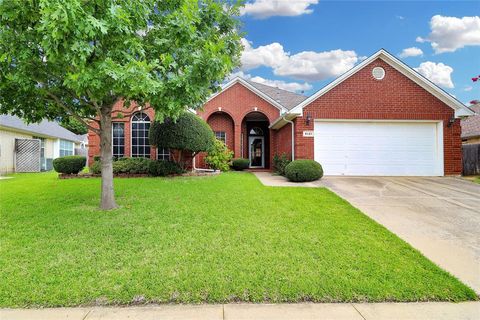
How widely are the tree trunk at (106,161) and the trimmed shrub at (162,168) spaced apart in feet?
21.0

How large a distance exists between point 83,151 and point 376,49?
3554cm

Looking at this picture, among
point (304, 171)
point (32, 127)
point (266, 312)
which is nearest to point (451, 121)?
point (304, 171)

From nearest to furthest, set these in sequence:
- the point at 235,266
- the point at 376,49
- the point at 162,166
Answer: the point at 235,266 < the point at 376,49 < the point at 162,166

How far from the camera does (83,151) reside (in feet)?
117

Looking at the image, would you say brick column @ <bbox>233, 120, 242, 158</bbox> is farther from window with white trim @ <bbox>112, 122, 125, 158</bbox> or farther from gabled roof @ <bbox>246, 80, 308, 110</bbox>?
window with white trim @ <bbox>112, 122, 125, 158</bbox>

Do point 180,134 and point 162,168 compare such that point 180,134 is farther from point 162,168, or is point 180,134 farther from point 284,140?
point 284,140

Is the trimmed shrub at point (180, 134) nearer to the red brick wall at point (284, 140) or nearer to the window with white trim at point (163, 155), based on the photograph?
the window with white trim at point (163, 155)

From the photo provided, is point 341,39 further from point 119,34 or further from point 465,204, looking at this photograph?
point 119,34

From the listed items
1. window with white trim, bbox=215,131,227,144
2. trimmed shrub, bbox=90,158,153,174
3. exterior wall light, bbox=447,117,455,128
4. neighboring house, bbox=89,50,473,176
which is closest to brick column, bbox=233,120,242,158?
window with white trim, bbox=215,131,227,144

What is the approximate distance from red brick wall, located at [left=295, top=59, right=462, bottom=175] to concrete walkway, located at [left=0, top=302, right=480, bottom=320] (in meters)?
9.81

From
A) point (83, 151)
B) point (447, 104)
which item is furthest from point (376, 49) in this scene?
point (83, 151)

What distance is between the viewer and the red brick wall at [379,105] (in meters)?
12.7

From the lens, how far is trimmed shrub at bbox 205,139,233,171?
16.5 m

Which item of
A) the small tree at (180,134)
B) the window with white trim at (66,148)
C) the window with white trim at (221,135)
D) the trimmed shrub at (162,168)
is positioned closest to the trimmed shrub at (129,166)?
the trimmed shrub at (162,168)
